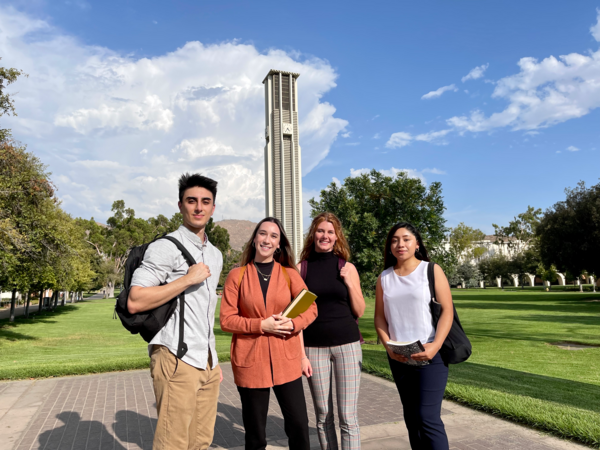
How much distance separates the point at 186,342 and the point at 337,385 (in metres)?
1.42

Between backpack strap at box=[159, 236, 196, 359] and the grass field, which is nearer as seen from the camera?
backpack strap at box=[159, 236, 196, 359]

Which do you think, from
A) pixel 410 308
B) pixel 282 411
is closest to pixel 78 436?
pixel 282 411

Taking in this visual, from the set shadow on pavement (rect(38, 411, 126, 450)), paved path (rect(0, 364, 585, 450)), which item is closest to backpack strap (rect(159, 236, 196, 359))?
paved path (rect(0, 364, 585, 450))

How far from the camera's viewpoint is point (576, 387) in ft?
23.6

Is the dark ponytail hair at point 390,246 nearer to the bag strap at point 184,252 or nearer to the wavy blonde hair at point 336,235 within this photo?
the wavy blonde hair at point 336,235

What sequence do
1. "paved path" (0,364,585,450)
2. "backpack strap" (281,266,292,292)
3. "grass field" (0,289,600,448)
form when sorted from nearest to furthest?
"backpack strap" (281,266,292,292), "paved path" (0,364,585,450), "grass field" (0,289,600,448)

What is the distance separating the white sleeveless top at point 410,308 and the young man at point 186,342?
1.34 meters

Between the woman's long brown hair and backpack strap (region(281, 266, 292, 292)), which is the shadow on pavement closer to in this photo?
the woman's long brown hair

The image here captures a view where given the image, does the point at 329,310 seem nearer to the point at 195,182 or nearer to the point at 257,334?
the point at 257,334

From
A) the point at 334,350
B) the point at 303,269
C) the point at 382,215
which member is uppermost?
the point at 382,215

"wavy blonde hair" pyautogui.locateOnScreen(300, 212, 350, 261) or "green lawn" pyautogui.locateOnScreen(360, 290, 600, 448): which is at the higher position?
"wavy blonde hair" pyautogui.locateOnScreen(300, 212, 350, 261)

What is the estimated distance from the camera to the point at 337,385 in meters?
3.33

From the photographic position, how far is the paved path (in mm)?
4328

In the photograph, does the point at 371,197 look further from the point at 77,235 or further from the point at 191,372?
the point at 77,235
